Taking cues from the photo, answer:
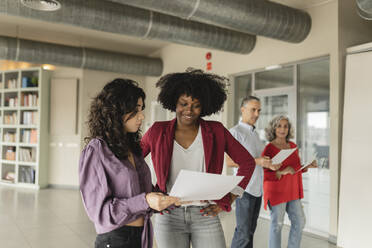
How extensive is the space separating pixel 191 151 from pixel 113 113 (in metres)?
0.58

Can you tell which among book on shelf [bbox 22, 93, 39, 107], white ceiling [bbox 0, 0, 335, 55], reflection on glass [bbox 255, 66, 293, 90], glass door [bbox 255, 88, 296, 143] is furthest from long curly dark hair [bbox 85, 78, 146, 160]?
book on shelf [bbox 22, 93, 39, 107]

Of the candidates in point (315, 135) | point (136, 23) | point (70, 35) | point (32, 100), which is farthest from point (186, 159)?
point (32, 100)

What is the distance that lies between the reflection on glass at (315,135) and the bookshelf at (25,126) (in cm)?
585

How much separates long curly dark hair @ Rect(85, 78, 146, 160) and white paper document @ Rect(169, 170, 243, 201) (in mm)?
264

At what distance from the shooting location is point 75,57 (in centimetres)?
→ 638

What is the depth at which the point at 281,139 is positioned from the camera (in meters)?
3.30

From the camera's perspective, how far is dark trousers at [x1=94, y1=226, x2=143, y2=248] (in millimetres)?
1336

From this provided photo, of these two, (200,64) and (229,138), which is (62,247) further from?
(200,64)

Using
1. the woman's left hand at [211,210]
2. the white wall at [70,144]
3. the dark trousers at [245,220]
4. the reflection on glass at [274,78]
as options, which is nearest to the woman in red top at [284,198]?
the dark trousers at [245,220]

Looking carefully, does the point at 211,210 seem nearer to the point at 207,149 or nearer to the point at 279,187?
the point at 207,149

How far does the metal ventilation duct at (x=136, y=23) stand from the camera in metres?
3.79

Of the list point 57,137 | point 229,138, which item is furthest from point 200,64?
point 229,138

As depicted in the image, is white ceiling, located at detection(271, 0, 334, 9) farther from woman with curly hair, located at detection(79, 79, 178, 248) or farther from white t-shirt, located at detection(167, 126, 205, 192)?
woman with curly hair, located at detection(79, 79, 178, 248)

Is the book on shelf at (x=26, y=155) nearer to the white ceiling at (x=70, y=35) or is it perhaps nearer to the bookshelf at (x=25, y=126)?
the bookshelf at (x=25, y=126)
